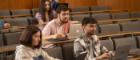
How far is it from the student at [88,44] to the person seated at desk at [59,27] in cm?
64

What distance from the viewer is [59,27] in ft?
13.8

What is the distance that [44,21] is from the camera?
18.4ft

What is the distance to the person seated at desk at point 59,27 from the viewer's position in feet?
13.0

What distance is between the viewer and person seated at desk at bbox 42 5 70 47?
13.0 ft

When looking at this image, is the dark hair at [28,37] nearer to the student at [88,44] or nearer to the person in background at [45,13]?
the student at [88,44]

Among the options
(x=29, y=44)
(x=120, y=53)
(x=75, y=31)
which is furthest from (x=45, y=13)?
(x=120, y=53)

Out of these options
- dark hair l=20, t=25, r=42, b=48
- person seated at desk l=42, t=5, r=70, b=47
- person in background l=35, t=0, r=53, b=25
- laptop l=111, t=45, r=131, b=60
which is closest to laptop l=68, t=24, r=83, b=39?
person seated at desk l=42, t=5, r=70, b=47

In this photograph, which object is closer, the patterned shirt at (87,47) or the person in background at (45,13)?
the patterned shirt at (87,47)

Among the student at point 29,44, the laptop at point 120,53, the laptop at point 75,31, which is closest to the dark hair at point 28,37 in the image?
the student at point 29,44

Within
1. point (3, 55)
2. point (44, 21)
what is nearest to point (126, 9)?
point (44, 21)

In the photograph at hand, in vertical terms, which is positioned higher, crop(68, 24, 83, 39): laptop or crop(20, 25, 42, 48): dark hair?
crop(20, 25, 42, 48): dark hair

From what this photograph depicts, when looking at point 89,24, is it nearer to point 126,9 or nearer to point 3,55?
point 3,55

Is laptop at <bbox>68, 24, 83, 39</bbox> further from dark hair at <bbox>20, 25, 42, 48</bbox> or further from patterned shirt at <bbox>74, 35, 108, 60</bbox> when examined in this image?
dark hair at <bbox>20, 25, 42, 48</bbox>

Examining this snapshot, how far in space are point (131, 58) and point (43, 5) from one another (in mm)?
2491
